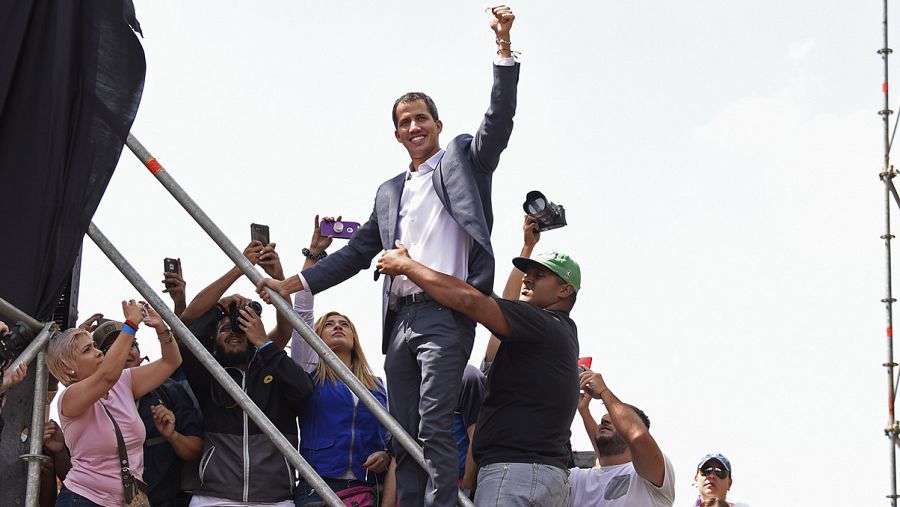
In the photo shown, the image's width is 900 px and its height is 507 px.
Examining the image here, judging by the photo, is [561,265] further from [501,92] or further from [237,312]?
[237,312]

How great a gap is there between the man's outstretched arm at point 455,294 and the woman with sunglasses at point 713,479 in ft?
5.86

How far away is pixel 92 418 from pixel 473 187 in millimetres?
Answer: 1849

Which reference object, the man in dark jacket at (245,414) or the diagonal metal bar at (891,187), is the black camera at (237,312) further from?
the diagonal metal bar at (891,187)

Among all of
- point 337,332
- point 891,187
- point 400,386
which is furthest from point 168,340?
point 891,187

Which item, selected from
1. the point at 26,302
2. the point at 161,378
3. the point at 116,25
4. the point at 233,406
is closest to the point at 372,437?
the point at 233,406

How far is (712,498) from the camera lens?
237 inches

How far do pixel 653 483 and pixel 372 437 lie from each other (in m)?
1.28

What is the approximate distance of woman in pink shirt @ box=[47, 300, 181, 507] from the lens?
199 inches

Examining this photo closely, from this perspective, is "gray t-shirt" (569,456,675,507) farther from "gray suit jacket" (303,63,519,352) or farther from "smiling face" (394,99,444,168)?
"smiling face" (394,99,444,168)

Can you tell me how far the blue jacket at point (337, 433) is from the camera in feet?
18.6

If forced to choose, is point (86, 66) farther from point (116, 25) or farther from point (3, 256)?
point (3, 256)

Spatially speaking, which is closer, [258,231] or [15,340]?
Answer: [15,340]

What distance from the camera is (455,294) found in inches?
185

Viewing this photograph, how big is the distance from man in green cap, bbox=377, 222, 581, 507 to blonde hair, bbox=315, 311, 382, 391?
1188 millimetres
